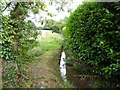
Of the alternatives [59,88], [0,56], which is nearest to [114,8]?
[59,88]

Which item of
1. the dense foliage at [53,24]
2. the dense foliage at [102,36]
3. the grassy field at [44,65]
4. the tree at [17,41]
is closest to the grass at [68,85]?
the grassy field at [44,65]

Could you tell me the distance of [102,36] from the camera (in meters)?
2.07

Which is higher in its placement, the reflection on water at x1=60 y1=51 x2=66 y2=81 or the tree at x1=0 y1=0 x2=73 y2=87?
the tree at x1=0 y1=0 x2=73 y2=87

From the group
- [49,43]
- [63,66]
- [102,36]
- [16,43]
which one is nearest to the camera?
[102,36]

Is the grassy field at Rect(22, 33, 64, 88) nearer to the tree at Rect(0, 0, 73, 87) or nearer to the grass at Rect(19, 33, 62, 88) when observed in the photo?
the grass at Rect(19, 33, 62, 88)

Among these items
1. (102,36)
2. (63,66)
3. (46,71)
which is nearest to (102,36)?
(102,36)

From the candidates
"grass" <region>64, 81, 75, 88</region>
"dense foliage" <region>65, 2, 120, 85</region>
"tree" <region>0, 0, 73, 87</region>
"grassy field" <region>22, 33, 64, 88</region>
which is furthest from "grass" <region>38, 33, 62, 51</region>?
"grass" <region>64, 81, 75, 88</region>

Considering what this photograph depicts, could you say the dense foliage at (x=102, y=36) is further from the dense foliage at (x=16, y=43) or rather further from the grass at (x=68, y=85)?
the dense foliage at (x=16, y=43)

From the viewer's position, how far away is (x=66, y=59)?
3.19m

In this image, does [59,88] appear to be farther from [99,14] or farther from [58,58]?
[99,14]

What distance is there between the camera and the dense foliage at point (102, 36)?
192cm

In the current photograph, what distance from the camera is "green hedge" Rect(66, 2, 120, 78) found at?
1.92 m

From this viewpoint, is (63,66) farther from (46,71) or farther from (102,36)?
(102,36)

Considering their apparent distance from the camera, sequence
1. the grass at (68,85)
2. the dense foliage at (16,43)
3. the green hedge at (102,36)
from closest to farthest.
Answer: the green hedge at (102,36), the dense foliage at (16,43), the grass at (68,85)
